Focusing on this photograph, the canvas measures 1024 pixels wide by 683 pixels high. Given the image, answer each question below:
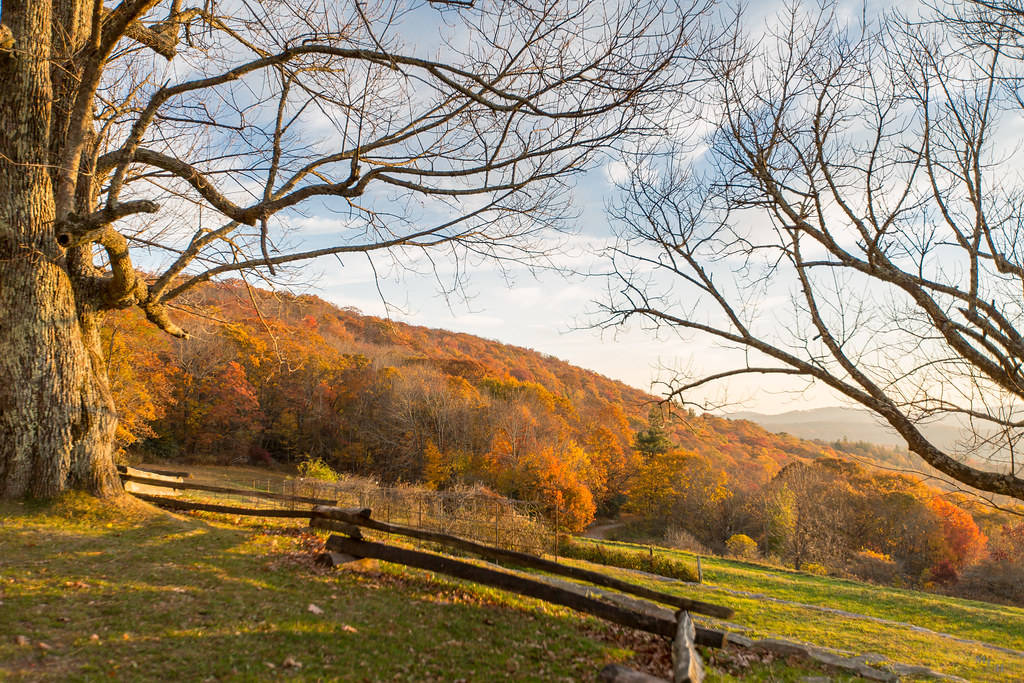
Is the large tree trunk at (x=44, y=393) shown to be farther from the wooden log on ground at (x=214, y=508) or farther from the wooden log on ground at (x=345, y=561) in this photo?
the wooden log on ground at (x=345, y=561)

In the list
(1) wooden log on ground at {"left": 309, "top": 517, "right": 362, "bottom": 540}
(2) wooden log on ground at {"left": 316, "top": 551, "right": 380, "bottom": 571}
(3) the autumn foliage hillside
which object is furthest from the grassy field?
(3) the autumn foliage hillside

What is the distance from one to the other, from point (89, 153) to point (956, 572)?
4737 cm

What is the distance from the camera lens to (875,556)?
109 ft

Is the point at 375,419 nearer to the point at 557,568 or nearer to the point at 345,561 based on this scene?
the point at 345,561

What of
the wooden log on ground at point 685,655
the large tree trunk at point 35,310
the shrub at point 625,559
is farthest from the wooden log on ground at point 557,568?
the shrub at point 625,559

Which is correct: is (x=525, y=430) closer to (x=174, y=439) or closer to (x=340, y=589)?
(x=174, y=439)

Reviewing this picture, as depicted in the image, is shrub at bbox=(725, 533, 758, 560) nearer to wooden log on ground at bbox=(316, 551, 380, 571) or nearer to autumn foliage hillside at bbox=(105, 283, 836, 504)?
autumn foliage hillside at bbox=(105, 283, 836, 504)

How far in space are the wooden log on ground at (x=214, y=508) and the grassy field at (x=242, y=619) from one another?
1.38m

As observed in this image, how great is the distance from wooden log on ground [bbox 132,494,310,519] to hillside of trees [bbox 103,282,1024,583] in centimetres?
1832

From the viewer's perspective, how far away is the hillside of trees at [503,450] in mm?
34344

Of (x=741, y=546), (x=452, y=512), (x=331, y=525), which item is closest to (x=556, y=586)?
(x=331, y=525)

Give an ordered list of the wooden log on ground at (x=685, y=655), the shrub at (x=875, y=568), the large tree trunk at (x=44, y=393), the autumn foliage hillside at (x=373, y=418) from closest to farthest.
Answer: the wooden log on ground at (x=685, y=655) → the large tree trunk at (x=44, y=393) → the shrub at (x=875, y=568) → the autumn foliage hillside at (x=373, y=418)

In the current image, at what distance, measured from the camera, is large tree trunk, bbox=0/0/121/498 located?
7.18 metres

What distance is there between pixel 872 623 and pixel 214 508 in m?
16.7
